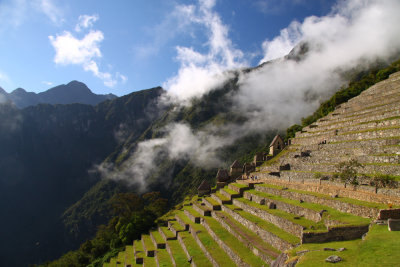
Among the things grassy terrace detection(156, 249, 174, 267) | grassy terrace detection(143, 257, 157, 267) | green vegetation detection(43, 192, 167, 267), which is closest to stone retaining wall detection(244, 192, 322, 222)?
grassy terrace detection(156, 249, 174, 267)

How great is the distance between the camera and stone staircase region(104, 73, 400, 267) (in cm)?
911

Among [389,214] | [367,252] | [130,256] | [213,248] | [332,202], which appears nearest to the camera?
[367,252]

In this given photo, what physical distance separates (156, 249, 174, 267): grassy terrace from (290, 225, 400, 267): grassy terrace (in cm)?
977

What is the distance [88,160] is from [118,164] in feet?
77.5

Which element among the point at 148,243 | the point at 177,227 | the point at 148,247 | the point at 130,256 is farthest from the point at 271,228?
the point at 130,256

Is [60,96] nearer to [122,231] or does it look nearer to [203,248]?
[122,231]

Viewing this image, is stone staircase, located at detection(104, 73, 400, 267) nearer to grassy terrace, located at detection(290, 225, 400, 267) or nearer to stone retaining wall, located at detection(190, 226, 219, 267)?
stone retaining wall, located at detection(190, 226, 219, 267)

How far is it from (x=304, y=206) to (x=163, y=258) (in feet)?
31.6

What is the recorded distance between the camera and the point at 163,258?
16.5m

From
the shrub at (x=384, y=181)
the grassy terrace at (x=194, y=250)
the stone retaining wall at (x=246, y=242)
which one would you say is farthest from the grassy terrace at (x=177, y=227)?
the shrub at (x=384, y=181)

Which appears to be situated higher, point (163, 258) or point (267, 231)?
point (267, 231)

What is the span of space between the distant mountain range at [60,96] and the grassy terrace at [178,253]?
173 meters

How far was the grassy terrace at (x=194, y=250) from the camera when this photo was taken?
1238 centimetres

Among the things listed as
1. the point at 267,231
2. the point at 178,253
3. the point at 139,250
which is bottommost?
the point at 139,250
